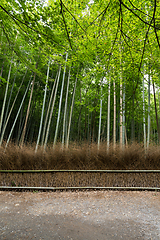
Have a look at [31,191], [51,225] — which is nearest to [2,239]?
[51,225]

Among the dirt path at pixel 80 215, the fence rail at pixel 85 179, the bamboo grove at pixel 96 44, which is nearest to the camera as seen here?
the bamboo grove at pixel 96 44

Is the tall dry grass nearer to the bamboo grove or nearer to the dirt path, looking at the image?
the bamboo grove

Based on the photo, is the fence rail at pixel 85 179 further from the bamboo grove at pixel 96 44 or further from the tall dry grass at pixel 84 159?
the bamboo grove at pixel 96 44

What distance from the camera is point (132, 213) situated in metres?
2.60

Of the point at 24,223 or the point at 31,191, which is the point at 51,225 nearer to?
the point at 24,223

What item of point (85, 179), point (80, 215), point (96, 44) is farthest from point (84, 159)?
Answer: point (96, 44)

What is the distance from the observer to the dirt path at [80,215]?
203 centimetres

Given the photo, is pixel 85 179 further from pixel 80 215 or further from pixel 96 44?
pixel 96 44

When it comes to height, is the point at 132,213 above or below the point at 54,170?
below

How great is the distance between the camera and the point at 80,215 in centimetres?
255

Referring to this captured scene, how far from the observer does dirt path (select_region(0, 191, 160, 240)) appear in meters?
2.03

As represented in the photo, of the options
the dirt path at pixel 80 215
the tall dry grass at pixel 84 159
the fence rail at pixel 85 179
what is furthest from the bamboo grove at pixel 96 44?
the dirt path at pixel 80 215

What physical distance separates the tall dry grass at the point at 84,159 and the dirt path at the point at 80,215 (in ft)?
2.33

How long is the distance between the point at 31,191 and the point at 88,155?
5.29 feet
